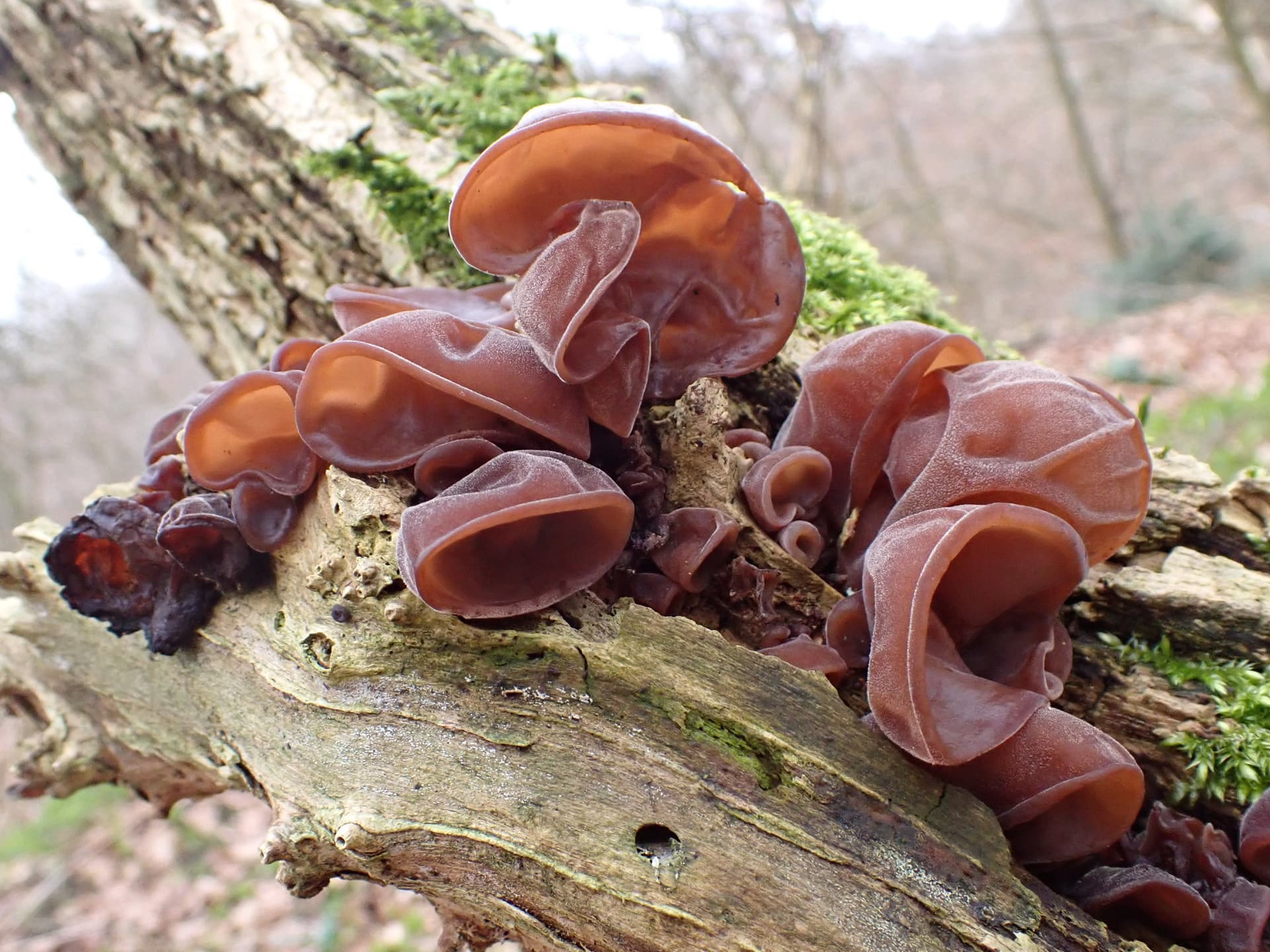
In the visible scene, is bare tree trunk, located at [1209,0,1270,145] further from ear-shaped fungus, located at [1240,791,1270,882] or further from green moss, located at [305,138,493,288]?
ear-shaped fungus, located at [1240,791,1270,882]

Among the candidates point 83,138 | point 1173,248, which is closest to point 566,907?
point 83,138

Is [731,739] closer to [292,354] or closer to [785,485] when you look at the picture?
[785,485]

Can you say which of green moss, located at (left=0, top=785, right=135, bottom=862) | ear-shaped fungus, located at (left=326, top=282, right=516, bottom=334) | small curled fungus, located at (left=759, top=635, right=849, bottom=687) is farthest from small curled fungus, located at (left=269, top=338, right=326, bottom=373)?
green moss, located at (left=0, top=785, right=135, bottom=862)

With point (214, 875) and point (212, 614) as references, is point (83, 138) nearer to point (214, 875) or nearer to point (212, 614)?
point (212, 614)

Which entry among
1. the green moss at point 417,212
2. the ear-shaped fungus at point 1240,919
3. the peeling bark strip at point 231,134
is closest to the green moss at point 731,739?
the ear-shaped fungus at point 1240,919

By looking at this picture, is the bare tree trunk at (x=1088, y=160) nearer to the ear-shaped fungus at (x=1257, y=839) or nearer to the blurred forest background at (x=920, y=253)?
the blurred forest background at (x=920, y=253)

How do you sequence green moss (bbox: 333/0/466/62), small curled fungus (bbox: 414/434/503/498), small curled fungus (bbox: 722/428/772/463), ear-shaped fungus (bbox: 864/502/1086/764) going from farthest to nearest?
1. green moss (bbox: 333/0/466/62)
2. small curled fungus (bbox: 722/428/772/463)
3. small curled fungus (bbox: 414/434/503/498)
4. ear-shaped fungus (bbox: 864/502/1086/764)

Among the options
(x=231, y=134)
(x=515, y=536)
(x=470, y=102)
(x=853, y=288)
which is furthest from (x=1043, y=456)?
(x=231, y=134)
